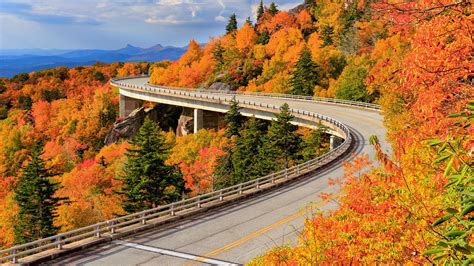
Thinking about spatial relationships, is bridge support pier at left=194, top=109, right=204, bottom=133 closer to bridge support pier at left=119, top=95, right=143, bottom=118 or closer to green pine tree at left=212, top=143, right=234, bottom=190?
green pine tree at left=212, top=143, right=234, bottom=190

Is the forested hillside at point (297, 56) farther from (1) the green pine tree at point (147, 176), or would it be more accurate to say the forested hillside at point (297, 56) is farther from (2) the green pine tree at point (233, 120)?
(1) the green pine tree at point (147, 176)

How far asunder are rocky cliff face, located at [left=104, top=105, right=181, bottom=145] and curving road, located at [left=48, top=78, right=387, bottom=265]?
233ft

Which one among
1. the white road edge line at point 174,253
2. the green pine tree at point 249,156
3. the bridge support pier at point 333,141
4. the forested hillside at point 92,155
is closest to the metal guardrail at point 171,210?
the white road edge line at point 174,253

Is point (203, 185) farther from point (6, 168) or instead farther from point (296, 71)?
point (6, 168)

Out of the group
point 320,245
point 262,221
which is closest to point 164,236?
point 262,221

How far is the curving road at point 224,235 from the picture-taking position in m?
16.8

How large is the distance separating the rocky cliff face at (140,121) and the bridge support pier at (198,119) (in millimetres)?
13337

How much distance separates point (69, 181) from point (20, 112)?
204 feet

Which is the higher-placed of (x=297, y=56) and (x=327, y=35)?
(x=327, y=35)

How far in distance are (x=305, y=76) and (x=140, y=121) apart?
132 ft

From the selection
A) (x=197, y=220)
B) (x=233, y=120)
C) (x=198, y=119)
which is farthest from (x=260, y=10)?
(x=197, y=220)

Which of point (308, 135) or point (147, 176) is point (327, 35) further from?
point (147, 176)

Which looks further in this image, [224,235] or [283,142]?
[283,142]

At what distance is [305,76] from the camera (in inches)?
3159
